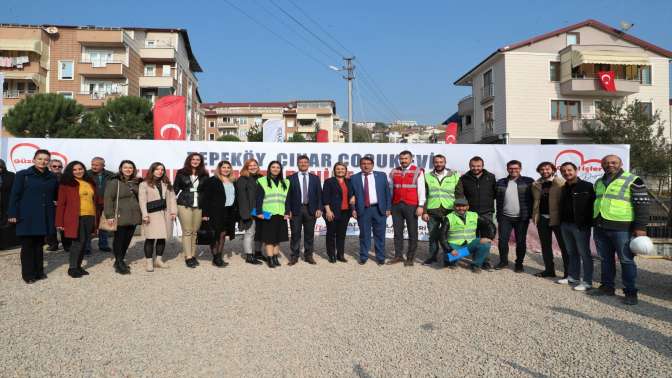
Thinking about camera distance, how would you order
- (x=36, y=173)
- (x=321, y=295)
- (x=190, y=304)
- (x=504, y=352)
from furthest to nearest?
(x=36, y=173), (x=321, y=295), (x=190, y=304), (x=504, y=352)

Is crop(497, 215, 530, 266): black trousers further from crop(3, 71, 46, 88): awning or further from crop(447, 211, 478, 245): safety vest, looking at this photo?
crop(3, 71, 46, 88): awning

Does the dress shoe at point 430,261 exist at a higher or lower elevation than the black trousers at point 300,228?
lower

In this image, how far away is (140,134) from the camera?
29.7 metres

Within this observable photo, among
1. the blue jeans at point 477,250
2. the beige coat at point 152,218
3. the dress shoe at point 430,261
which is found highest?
the beige coat at point 152,218

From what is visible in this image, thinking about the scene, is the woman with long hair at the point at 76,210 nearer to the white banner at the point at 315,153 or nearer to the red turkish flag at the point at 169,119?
the white banner at the point at 315,153

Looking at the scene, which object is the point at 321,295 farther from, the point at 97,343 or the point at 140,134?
the point at 140,134

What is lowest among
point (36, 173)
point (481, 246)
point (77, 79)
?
point (481, 246)

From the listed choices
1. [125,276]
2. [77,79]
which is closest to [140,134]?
[77,79]

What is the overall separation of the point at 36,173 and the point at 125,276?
6.08 feet

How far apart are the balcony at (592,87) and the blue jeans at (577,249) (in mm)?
29866

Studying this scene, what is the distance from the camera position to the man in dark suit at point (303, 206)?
700 centimetres

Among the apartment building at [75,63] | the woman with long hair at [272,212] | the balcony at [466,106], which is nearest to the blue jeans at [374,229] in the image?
the woman with long hair at [272,212]

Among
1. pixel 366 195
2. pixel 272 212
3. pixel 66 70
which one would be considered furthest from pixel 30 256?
pixel 66 70

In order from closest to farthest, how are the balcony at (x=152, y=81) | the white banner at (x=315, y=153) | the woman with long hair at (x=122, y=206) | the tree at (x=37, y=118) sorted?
1. the woman with long hair at (x=122, y=206)
2. the white banner at (x=315, y=153)
3. the tree at (x=37, y=118)
4. the balcony at (x=152, y=81)
